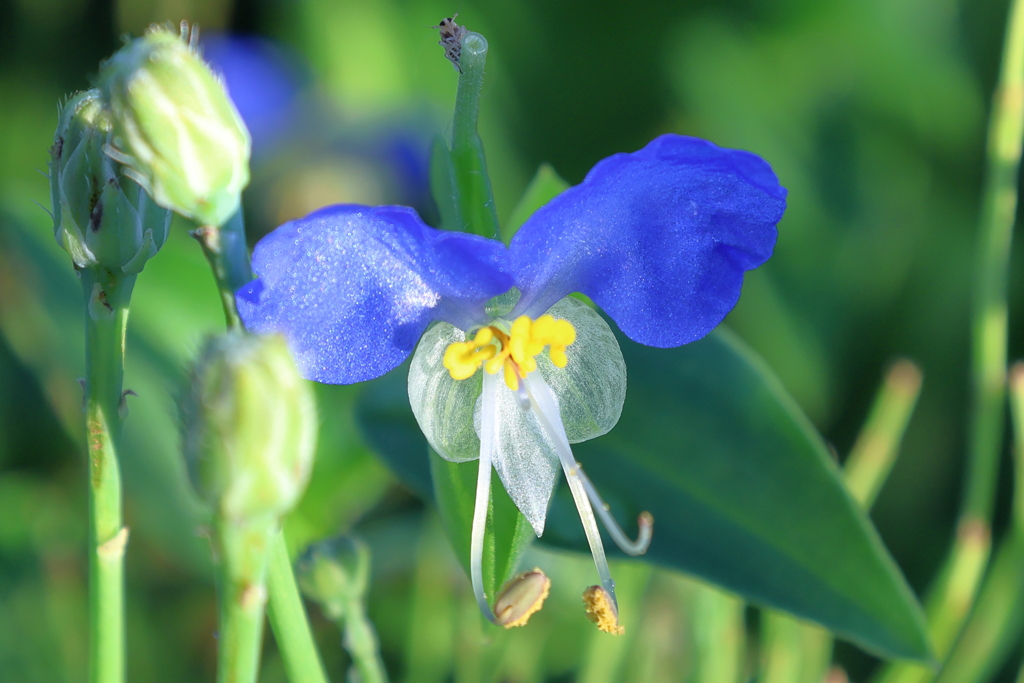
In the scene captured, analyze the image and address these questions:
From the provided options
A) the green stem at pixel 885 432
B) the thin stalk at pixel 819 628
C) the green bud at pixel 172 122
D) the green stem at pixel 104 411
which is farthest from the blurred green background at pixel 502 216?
the green bud at pixel 172 122

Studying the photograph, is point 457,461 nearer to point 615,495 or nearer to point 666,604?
point 615,495

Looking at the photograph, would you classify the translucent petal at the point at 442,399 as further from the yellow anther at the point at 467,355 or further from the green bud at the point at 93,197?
the green bud at the point at 93,197

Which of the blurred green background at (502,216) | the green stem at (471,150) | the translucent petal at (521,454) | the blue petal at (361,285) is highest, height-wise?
the green stem at (471,150)

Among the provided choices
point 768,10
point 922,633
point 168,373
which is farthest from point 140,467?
point 768,10

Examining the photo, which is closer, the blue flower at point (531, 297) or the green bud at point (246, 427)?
the green bud at point (246, 427)

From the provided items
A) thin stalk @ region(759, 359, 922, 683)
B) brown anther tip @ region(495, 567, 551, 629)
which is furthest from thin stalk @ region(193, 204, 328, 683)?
thin stalk @ region(759, 359, 922, 683)

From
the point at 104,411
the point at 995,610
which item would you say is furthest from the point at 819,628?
the point at 104,411
